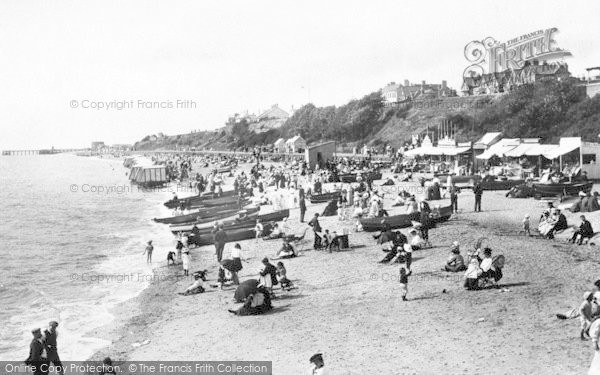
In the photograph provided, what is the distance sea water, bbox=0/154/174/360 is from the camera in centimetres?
1681

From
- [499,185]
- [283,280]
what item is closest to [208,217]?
[499,185]

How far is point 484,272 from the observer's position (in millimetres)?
14242

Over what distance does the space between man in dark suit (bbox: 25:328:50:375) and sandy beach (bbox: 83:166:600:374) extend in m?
2.21

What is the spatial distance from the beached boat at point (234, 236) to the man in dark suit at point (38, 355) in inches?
581

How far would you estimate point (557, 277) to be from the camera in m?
14.5

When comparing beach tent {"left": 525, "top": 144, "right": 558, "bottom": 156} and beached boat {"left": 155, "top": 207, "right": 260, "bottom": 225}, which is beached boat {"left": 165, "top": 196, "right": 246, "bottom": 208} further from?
beach tent {"left": 525, "top": 144, "right": 558, "bottom": 156}

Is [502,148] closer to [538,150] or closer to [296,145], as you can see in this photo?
[538,150]

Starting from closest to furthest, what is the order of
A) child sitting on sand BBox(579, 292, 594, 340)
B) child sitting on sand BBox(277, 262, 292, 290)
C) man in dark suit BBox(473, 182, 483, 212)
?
child sitting on sand BBox(579, 292, 594, 340) → child sitting on sand BBox(277, 262, 292, 290) → man in dark suit BBox(473, 182, 483, 212)

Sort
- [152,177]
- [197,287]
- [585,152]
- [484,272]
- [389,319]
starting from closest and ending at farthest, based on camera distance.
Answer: [389,319] < [484,272] < [197,287] < [585,152] < [152,177]

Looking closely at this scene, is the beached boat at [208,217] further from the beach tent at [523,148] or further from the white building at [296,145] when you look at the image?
the white building at [296,145]

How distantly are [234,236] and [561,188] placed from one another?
598 inches

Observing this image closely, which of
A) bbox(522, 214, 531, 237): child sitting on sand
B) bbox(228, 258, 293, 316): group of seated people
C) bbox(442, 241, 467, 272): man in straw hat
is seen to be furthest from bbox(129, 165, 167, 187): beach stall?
bbox(442, 241, 467, 272): man in straw hat

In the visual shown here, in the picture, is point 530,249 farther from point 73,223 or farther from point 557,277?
point 73,223

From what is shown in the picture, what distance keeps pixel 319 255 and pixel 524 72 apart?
6859 cm
